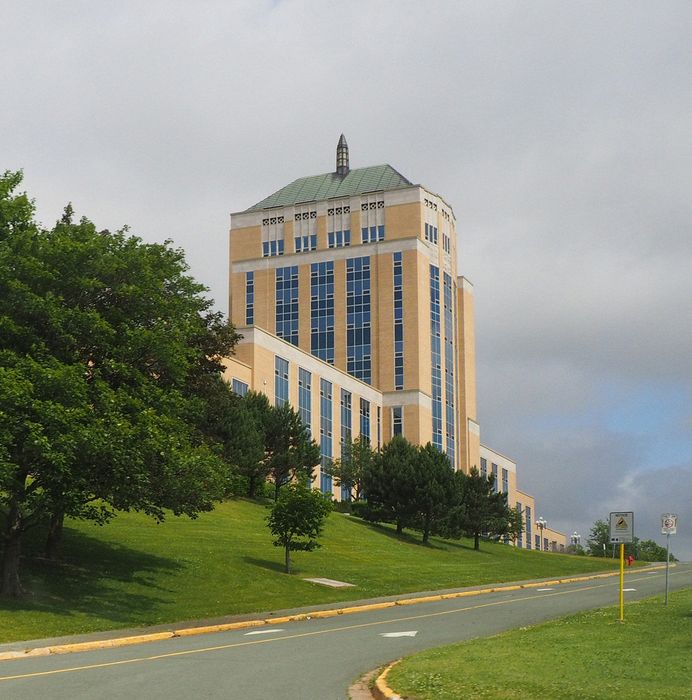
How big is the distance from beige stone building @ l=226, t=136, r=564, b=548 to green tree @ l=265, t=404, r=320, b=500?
34230mm

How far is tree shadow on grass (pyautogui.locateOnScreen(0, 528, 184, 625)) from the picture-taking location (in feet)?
92.6

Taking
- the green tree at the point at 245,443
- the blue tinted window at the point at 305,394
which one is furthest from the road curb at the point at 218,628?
the blue tinted window at the point at 305,394

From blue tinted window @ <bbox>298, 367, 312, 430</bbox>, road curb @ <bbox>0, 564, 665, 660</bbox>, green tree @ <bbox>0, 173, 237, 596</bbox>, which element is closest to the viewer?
road curb @ <bbox>0, 564, 665, 660</bbox>

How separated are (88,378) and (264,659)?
14298 mm

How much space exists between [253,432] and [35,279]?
1507 inches

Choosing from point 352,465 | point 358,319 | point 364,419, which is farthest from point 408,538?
point 358,319

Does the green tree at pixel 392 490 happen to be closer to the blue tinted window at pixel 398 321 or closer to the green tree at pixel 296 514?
the green tree at pixel 296 514

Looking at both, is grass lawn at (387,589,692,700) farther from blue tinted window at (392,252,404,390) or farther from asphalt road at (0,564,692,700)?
blue tinted window at (392,252,404,390)

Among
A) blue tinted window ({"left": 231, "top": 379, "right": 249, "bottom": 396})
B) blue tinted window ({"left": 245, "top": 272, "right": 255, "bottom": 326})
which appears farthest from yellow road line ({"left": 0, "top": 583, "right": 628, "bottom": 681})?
blue tinted window ({"left": 245, "top": 272, "right": 255, "bottom": 326})

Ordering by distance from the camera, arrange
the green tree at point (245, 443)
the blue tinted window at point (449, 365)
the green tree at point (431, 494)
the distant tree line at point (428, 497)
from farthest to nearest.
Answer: the blue tinted window at point (449, 365) < the distant tree line at point (428, 497) < the green tree at point (431, 494) < the green tree at point (245, 443)

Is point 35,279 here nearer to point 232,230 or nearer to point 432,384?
point 432,384

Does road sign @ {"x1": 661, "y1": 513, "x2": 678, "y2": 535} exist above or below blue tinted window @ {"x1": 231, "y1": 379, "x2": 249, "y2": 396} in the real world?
below

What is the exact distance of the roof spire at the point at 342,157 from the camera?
13675 centimetres

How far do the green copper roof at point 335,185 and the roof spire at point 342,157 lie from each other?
1277 mm
